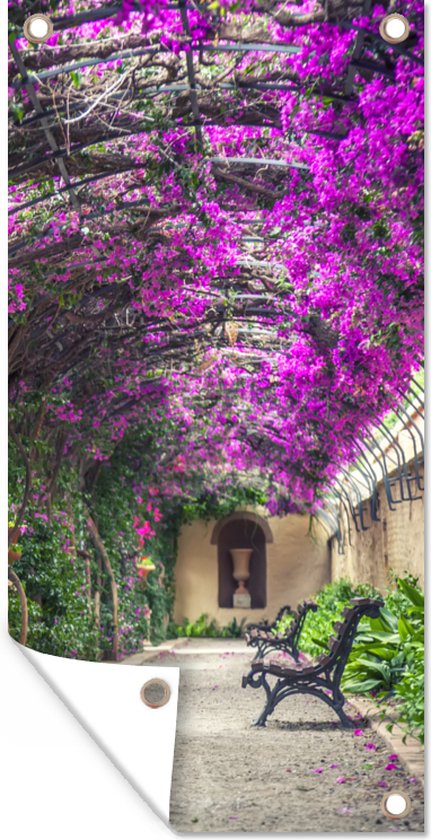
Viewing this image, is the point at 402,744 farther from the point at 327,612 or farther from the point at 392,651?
the point at 327,612

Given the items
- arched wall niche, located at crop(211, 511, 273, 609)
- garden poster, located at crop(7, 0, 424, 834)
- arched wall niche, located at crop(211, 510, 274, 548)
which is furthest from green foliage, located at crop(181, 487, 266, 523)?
garden poster, located at crop(7, 0, 424, 834)

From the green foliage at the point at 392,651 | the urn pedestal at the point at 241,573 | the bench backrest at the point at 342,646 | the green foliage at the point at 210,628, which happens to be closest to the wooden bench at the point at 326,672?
the bench backrest at the point at 342,646

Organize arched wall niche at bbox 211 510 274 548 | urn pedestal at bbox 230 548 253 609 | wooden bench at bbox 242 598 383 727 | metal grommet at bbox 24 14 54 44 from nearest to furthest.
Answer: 1. metal grommet at bbox 24 14 54 44
2. wooden bench at bbox 242 598 383 727
3. arched wall niche at bbox 211 510 274 548
4. urn pedestal at bbox 230 548 253 609

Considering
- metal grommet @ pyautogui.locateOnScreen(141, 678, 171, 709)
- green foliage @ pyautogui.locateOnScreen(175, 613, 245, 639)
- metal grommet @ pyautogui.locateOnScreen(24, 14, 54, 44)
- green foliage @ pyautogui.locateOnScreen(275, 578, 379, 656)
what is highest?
metal grommet @ pyautogui.locateOnScreen(24, 14, 54, 44)

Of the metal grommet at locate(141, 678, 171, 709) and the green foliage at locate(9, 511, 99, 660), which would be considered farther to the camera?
the green foliage at locate(9, 511, 99, 660)

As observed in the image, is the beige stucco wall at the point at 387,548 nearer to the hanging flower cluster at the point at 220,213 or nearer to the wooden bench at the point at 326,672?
the wooden bench at the point at 326,672

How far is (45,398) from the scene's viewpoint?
6.56m

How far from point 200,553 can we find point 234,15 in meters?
13.8

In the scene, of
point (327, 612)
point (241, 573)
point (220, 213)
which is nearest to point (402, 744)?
point (220, 213)

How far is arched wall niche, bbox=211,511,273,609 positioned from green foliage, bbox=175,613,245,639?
59cm

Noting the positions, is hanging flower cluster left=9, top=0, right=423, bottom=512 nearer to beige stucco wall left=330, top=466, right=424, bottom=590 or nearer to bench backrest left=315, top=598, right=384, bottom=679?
beige stucco wall left=330, top=466, right=424, bottom=590

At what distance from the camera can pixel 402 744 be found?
2.86 metres

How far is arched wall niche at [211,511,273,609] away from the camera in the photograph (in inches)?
625

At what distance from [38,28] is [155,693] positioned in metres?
1.55
